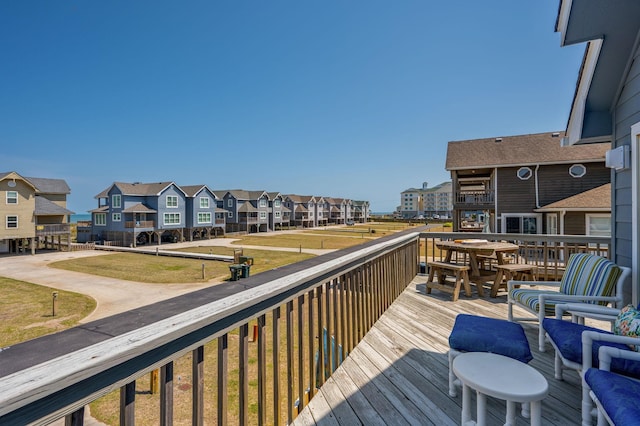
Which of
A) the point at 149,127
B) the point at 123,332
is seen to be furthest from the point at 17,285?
the point at 149,127

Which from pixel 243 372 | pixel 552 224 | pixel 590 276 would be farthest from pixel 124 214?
pixel 590 276

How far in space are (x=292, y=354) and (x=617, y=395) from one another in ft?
5.70

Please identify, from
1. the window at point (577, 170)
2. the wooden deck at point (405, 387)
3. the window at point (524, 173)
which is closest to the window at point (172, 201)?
the window at point (524, 173)

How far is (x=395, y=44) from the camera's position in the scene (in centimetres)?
879

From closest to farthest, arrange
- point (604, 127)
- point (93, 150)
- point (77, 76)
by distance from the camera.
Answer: point (604, 127)
point (77, 76)
point (93, 150)

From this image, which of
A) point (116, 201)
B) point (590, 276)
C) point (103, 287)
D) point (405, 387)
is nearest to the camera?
point (405, 387)

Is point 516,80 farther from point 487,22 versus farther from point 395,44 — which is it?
point 395,44

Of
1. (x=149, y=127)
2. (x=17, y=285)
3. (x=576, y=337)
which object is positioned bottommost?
(x=17, y=285)

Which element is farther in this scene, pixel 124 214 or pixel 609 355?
pixel 124 214

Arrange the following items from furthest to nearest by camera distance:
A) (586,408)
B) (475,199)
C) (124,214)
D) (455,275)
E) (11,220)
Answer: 1. (124,214)
2. (11,220)
3. (475,199)
4. (455,275)
5. (586,408)

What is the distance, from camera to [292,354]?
189cm

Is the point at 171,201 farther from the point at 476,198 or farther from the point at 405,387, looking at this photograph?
the point at 405,387

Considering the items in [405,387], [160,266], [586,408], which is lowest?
[160,266]

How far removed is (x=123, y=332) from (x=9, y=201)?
97.2 ft
